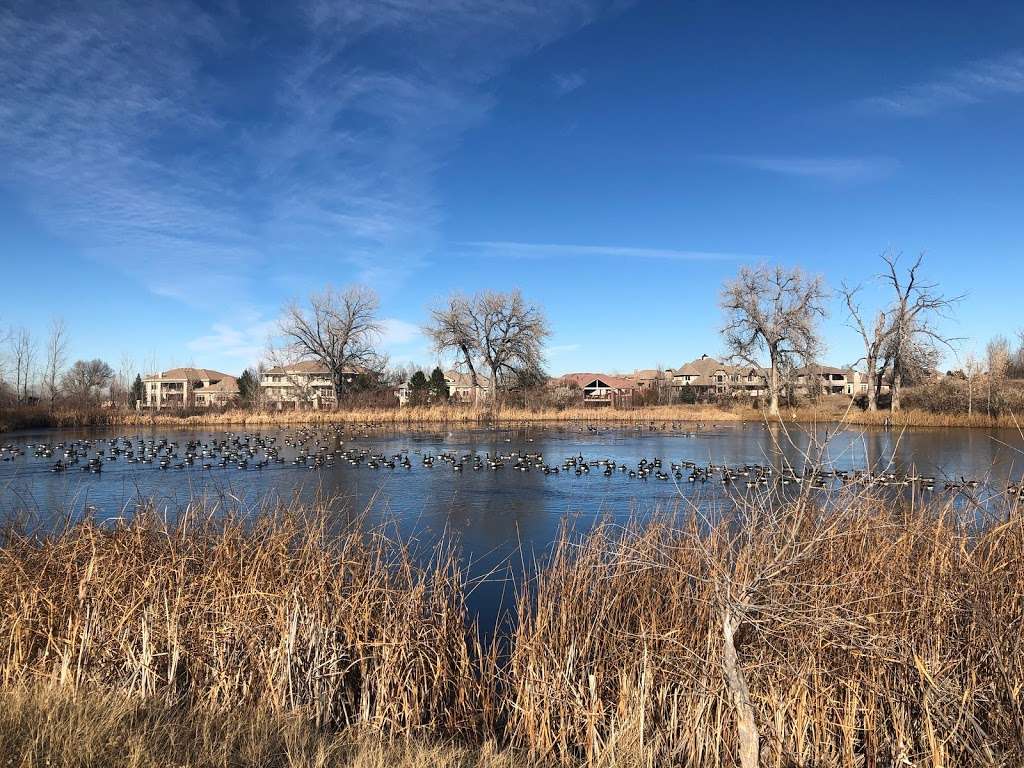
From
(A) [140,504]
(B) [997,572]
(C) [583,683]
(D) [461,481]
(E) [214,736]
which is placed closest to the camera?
(E) [214,736]

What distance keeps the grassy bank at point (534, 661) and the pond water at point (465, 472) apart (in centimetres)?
144

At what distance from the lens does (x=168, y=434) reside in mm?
36438

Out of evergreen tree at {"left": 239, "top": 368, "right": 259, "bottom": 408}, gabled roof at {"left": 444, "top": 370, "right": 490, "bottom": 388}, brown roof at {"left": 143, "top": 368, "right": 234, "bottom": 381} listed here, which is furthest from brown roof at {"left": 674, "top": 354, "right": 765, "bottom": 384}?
brown roof at {"left": 143, "top": 368, "right": 234, "bottom": 381}

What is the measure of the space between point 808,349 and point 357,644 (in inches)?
1953

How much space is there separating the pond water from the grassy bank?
144cm

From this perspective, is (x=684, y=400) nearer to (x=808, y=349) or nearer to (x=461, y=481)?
(x=808, y=349)

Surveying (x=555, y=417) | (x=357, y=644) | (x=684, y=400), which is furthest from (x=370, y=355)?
(x=357, y=644)

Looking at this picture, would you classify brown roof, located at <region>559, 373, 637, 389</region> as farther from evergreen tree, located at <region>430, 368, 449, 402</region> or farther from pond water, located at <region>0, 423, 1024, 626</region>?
pond water, located at <region>0, 423, 1024, 626</region>

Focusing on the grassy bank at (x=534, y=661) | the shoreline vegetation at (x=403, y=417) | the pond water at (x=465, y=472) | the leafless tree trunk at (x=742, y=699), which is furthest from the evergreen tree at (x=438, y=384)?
the leafless tree trunk at (x=742, y=699)

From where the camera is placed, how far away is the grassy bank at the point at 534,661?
3.95 m

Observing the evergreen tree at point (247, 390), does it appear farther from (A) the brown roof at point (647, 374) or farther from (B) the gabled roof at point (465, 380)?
(A) the brown roof at point (647, 374)

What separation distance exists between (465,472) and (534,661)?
50.5 ft

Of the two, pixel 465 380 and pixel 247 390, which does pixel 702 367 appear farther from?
pixel 247 390

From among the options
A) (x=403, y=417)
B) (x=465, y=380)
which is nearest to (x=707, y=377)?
(x=465, y=380)
